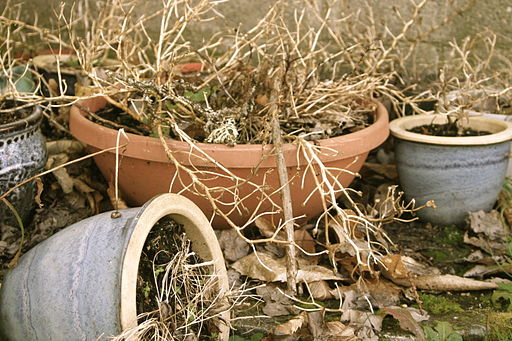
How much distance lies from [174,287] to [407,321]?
2.10ft

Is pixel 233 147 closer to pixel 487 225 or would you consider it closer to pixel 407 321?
pixel 407 321

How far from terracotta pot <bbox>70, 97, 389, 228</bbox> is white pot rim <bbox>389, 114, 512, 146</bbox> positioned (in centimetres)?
18

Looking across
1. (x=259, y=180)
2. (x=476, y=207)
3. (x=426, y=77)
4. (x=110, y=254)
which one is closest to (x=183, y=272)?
(x=110, y=254)

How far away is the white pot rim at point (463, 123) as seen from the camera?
236 cm

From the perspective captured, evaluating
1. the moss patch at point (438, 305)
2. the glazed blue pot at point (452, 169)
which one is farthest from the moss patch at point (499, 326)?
the glazed blue pot at point (452, 169)

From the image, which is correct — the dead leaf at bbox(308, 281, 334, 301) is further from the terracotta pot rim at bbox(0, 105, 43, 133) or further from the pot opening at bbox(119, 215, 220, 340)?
the terracotta pot rim at bbox(0, 105, 43, 133)

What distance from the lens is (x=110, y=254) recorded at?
59.8 inches

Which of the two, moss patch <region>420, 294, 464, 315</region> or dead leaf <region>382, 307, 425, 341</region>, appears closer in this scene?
dead leaf <region>382, 307, 425, 341</region>

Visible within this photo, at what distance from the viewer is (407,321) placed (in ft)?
5.90

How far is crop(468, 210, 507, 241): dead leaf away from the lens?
2395 millimetres

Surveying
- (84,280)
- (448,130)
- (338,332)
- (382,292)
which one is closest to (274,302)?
(338,332)

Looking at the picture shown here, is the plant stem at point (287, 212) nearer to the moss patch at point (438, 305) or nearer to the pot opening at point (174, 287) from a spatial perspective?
the pot opening at point (174, 287)

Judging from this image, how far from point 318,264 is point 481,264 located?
0.58 metres

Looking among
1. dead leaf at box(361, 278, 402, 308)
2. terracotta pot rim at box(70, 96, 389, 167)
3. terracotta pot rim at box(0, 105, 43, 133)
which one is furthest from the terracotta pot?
dead leaf at box(361, 278, 402, 308)
